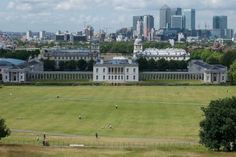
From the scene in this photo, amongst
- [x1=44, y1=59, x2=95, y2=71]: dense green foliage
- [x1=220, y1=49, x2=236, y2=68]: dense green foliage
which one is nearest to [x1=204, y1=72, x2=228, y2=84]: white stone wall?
[x1=220, y1=49, x2=236, y2=68]: dense green foliage

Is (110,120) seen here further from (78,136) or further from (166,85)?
(166,85)

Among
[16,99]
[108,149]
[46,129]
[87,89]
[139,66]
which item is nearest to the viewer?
[108,149]

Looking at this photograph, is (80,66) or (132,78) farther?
(80,66)

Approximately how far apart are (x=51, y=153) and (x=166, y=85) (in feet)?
272

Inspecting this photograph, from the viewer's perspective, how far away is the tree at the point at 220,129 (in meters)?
44.7

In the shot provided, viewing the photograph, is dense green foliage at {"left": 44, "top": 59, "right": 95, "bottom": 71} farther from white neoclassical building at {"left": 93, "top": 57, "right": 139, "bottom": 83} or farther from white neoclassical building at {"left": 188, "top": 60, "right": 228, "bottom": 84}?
white neoclassical building at {"left": 188, "top": 60, "right": 228, "bottom": 84}

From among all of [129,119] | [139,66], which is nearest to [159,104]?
[129,119]

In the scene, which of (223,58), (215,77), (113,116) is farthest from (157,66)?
(113,116)

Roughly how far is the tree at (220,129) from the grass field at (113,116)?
4.10 ft

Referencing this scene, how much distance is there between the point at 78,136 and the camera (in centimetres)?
5700

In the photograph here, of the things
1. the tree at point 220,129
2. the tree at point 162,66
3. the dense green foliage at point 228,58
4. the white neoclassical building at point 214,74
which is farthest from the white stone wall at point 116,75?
the tree at point 220,129

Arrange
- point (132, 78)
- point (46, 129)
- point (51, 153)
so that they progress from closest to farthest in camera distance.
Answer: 1. point (51, 153)
2. point (46, 129)
3. point (132, 78)

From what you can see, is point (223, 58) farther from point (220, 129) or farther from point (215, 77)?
point (220, 129)

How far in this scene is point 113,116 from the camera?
7212cm
